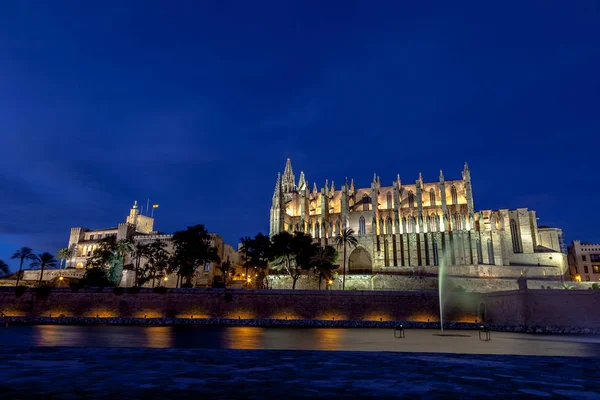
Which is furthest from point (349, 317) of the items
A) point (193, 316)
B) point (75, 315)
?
point (75, 315)

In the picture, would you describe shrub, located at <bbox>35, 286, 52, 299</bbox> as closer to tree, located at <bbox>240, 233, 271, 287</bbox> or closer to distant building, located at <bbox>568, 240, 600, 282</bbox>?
tree, located at <bbox>240, 233, 271, 287</bbox>

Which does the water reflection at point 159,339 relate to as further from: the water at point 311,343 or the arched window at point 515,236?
the arched window at point 515,236

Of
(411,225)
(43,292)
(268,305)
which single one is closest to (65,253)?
(43,292)

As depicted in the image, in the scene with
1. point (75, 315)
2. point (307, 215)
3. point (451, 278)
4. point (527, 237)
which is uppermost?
point (307, 215)

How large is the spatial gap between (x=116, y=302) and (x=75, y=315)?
4801 mm

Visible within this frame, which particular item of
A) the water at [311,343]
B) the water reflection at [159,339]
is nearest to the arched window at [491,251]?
the water at [311,343]

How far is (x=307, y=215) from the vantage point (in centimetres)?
7850

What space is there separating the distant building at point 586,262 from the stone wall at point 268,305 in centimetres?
4166

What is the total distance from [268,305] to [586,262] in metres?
61.1

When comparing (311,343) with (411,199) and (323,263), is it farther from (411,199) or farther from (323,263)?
(411,199)

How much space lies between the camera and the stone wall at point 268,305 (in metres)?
40.4

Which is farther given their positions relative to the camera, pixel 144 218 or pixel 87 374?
pixel 144 218

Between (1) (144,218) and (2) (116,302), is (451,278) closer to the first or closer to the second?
(2) (116,302)

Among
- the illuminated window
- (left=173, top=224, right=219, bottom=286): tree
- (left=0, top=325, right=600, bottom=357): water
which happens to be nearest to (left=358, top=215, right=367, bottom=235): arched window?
the illuminated window
